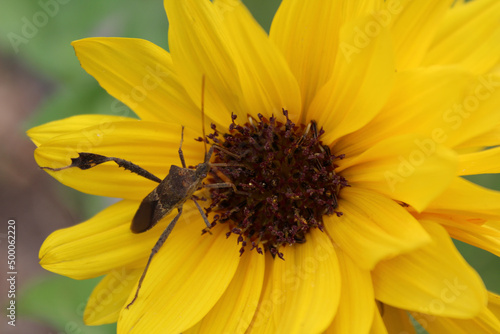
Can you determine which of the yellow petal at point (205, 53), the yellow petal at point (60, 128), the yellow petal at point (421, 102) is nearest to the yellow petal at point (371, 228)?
the yellow petal at point (421, 102)

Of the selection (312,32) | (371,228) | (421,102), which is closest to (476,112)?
(421,102)

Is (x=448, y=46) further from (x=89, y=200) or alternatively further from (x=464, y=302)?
(x=89, y=200)

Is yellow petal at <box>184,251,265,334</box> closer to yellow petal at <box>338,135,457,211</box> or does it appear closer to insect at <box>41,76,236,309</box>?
insect at <box>41,76,236,309</box>

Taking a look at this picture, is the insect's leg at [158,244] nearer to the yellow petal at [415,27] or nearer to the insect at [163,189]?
the insect at [163,189]

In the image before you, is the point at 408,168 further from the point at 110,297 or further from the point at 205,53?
the point at 110,297

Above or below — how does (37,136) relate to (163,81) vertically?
below

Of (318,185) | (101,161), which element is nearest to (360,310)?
(318,185)

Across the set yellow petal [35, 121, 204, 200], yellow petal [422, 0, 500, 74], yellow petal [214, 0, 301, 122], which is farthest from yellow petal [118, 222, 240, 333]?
yellow petal [422, 0, 500, 74]
